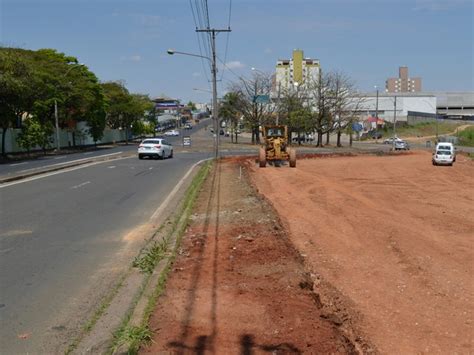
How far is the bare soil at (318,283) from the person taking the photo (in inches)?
232

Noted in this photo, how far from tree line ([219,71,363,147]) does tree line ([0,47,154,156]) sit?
21.7m

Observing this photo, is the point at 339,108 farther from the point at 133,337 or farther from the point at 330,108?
the point at 133,337

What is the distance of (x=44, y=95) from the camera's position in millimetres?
51562

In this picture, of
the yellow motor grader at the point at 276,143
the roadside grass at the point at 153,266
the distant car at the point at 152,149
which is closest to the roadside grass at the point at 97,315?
the roadside grass at the point at 153,266

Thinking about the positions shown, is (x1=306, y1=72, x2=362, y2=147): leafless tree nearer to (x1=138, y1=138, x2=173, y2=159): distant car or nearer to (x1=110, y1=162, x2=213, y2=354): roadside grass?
(x1=138, y1=138, x2=173, y2=159): distant car

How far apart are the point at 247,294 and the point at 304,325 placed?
132 centimetres

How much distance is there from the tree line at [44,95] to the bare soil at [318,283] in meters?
31.3

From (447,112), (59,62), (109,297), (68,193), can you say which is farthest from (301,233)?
(447,112)

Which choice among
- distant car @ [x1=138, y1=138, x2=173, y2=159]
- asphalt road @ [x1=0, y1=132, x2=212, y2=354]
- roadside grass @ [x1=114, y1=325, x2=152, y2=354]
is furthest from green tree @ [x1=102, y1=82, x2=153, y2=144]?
roadside grass @ [x1=114, y1=325, x2=152, y2=354]

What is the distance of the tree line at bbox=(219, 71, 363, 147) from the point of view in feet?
258

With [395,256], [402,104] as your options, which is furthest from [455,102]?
[395,256]

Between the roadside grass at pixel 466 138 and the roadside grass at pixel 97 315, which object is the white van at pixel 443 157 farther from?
the roadside grass at pixel 466 138

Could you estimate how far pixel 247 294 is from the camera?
24.3ft

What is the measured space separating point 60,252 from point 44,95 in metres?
44.6
